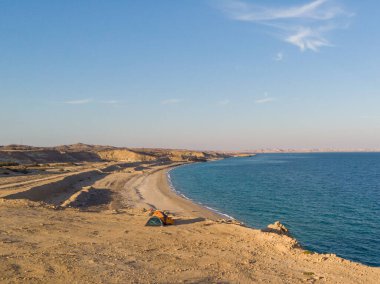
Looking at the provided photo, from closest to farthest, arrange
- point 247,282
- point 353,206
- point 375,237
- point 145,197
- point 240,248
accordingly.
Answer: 1. point 247,282
2. point 240,248
3. point 375,237
4. point 353,206
5. point 145,197

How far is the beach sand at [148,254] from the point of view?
15227 mm

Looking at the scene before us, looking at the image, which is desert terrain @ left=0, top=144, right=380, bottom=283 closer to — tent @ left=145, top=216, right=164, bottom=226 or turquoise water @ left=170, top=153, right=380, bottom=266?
tent @ left=145, top=216, right=164, bottom=226

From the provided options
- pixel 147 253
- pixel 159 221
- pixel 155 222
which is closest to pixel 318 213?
pixel 159 221

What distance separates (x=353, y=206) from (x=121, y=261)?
3805cm

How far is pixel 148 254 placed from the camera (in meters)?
18.4

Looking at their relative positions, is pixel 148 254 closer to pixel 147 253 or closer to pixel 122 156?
pixel 147 253

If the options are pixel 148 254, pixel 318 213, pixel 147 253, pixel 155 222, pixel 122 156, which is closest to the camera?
pixel 148 254

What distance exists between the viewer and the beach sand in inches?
599

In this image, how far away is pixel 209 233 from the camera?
923 inches

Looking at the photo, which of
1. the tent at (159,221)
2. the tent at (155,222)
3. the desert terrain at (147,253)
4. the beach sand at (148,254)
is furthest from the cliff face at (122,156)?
the tent at (155,222)

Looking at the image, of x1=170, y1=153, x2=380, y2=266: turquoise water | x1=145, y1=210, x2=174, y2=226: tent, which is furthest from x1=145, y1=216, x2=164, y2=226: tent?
x1=170, y1=153, x2=380, y2=266: turquoise water

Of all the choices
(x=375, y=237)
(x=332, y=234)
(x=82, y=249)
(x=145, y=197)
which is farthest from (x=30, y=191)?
(x=375, y=237)

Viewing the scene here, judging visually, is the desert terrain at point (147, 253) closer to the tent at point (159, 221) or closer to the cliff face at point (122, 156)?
the tent at point (159, 221)

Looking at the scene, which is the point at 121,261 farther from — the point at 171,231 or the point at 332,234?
the point at 332,234
